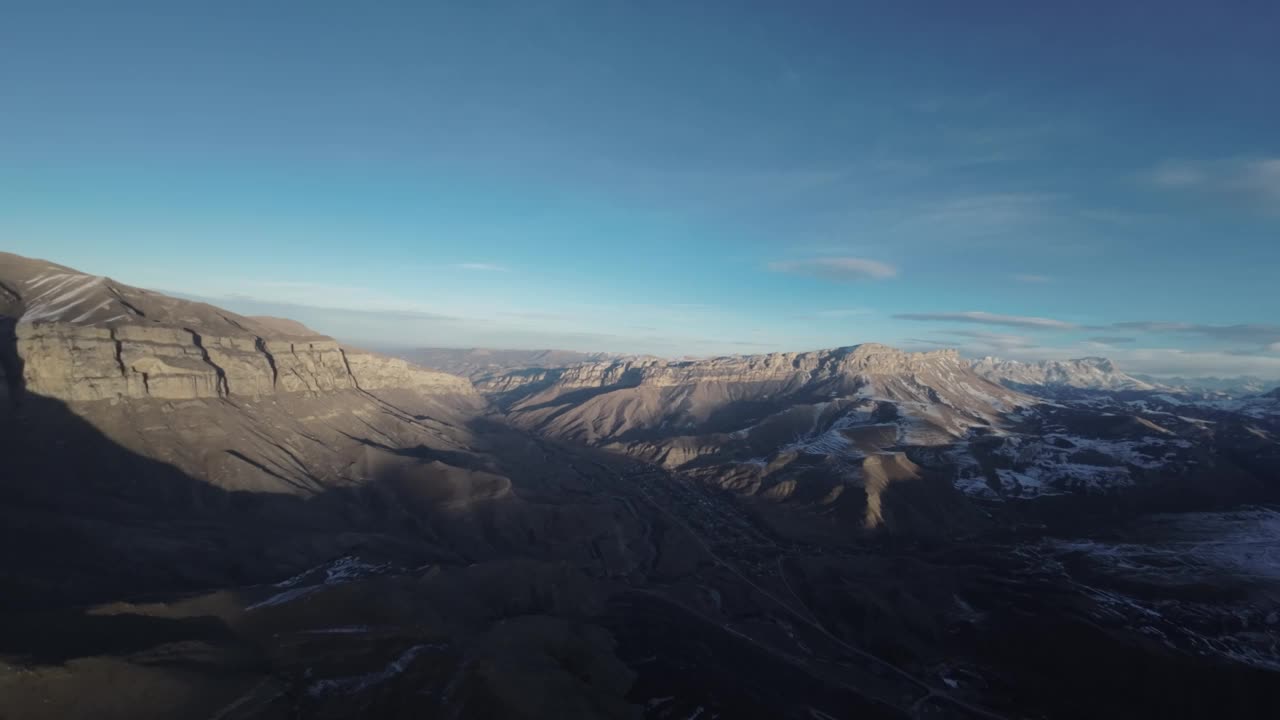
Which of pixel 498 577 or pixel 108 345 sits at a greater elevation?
pixel 108 345

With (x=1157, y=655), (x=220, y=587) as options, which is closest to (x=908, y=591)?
(x=1157, y=655)

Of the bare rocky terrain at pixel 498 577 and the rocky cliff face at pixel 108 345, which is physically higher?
the rocky cliff face at pixel 108 345

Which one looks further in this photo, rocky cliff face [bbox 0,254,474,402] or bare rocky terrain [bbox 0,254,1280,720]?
rocky cliff face [bbox 0,254,474,402]

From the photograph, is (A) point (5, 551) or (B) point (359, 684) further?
(A) point (5, 551)

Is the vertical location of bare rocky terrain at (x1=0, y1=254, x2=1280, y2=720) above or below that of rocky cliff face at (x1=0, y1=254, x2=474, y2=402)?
below

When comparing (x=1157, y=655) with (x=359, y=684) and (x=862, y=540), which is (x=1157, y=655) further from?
(x=359, y=684)
